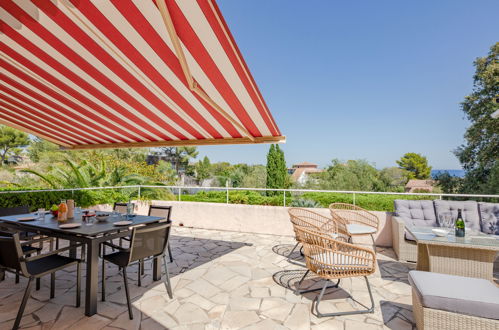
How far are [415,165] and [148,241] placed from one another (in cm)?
5594

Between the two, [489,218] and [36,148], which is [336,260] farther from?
[36,148]

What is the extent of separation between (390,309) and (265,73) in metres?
27.8

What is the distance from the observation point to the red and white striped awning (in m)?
2.23

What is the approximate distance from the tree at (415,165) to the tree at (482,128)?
3658 cm

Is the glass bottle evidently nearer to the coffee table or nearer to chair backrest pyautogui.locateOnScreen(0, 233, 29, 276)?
chair backrest pyautogui.locateOnScreen(0, 233, 29, 276)

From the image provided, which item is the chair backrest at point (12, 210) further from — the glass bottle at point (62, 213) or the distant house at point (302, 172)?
the distant house at point (302, 172)

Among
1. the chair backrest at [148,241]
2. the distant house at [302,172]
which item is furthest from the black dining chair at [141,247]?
the distant house at [302,172]

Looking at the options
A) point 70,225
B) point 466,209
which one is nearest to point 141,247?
point 70,225

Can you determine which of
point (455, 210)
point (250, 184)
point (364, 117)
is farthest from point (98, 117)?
point (364, 117)

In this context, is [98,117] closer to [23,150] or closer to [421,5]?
[421,5]

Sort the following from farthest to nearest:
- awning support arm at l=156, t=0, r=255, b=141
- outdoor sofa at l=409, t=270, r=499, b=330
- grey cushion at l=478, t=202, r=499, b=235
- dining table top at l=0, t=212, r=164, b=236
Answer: grey cushion at l=478, t=202, r=499, b=235
dining table top at l=0, t=212, r=164, b=236
outdoor sofa at l=409, t=270, r=499, b=330
awning support arm at l=156, t=0, r=255, b=141

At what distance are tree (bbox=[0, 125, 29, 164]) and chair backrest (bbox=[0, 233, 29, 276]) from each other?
3117 cm

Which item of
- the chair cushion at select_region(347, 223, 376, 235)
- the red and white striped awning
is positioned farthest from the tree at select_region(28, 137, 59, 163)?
the chair cushion at select_region(347, 223, 376, 235)

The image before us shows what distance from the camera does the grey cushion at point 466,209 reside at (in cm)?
479
